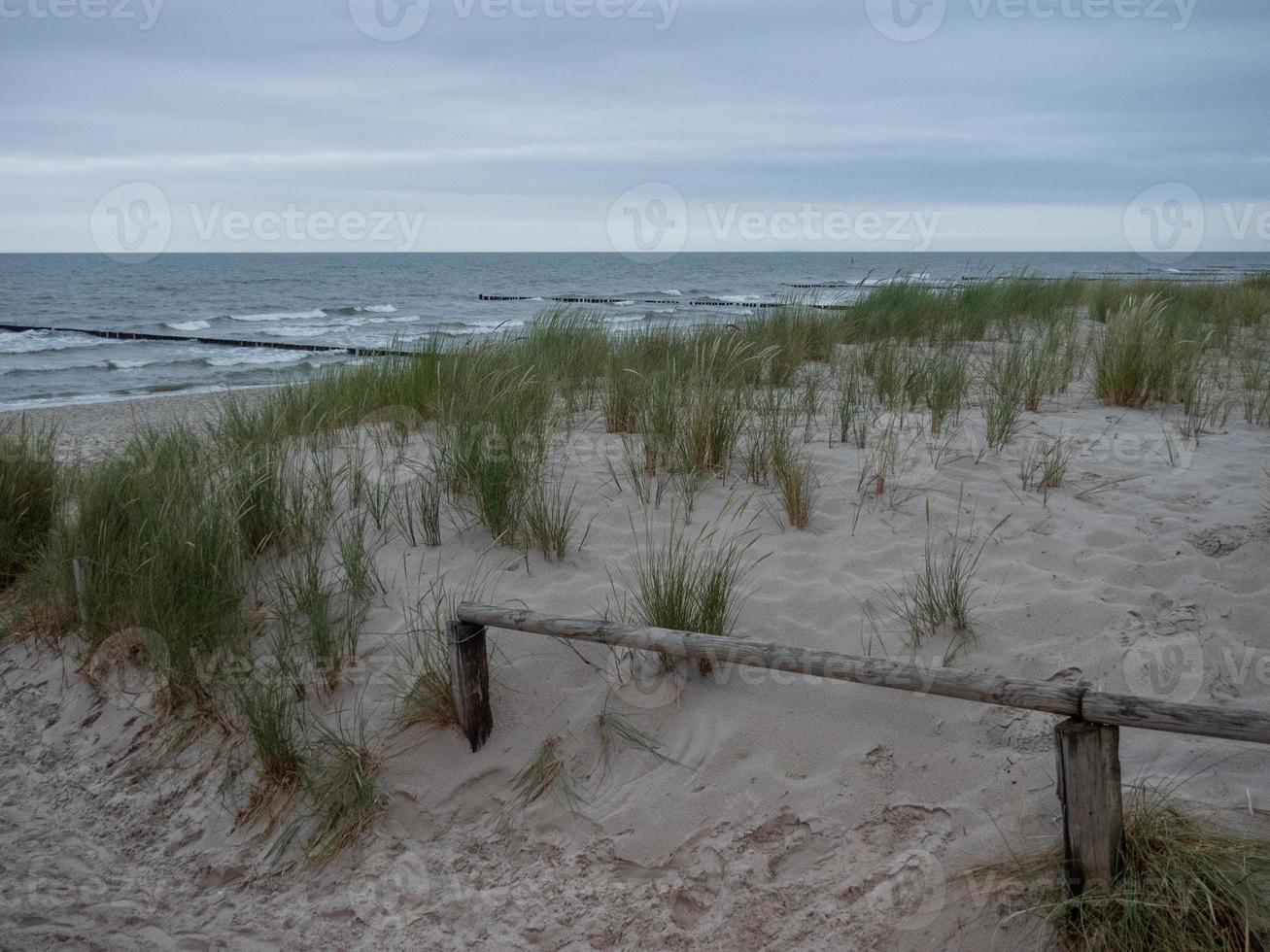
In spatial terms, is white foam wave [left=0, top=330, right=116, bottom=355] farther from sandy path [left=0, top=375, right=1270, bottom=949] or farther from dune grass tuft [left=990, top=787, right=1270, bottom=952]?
dune grass tuft [left=990, top=787, right=1270, bottom=952]

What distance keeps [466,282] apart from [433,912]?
46859mm

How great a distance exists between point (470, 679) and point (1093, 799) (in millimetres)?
1733

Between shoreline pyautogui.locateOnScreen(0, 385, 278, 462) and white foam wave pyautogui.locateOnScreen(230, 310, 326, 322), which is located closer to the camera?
shoreline pyautogui.locateOnScreen(0, 385, 278, 462)

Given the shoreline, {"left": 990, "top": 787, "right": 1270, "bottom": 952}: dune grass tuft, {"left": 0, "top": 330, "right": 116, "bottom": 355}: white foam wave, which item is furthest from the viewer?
{"left": 0, "top": 330, "right": 116, "bottom": 355}: white foam wave

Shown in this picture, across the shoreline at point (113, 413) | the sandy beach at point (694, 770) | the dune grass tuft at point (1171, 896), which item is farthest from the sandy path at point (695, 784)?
the shoreline at point (113, 413)

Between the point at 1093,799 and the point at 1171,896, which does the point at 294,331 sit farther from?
the point at 1171,896

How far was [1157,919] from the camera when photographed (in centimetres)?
190

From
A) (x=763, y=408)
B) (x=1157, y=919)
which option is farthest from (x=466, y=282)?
(x=1157, y=919)

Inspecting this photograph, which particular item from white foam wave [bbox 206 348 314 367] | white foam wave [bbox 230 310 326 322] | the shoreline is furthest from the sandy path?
white foam wave [bbox 230 310 326 322]

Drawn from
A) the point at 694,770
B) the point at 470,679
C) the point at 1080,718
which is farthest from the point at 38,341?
the point at 1080,718

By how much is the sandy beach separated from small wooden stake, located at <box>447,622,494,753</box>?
0.08m

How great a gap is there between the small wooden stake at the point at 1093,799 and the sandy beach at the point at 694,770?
0.66ft

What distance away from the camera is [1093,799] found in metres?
1.97

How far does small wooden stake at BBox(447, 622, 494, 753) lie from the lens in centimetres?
274
